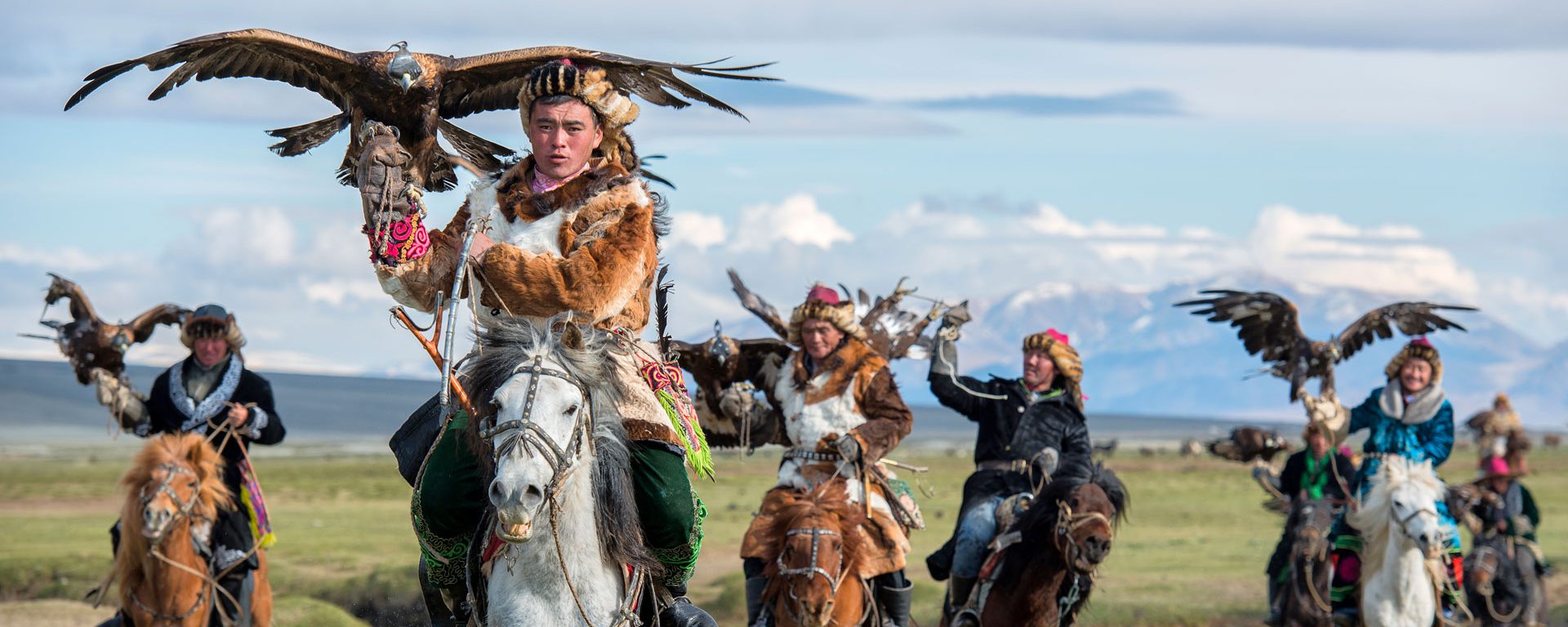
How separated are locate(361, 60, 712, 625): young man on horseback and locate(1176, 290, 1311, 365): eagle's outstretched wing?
1049 centimetres

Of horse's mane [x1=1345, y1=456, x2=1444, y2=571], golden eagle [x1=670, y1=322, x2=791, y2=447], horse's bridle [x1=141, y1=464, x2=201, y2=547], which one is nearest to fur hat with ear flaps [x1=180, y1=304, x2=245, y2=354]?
horse's bridle [x1=141, y1=464, x2=201, y2=547]

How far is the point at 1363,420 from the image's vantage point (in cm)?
1395

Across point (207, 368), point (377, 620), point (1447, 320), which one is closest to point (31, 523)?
point (377, 620)

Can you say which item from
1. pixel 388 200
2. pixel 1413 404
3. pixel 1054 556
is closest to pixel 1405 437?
pixel 1413 404

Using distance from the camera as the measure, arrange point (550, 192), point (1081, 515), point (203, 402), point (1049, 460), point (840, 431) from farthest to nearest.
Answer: point (203, 402), point (840, 431), point (1049, 460), point (1081, 515), point (550, 192)

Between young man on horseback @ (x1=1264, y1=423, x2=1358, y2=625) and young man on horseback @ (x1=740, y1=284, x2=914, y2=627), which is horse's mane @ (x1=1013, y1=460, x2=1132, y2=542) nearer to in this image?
young man on horseback @ (x1=740, y1=284, x2=914, y2=627)

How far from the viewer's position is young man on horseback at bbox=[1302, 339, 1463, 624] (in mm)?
13328

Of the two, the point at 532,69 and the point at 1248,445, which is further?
the point at 1248,445

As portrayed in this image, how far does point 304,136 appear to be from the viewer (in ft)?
25.2

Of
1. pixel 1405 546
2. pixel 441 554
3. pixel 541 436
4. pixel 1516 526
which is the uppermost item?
pixel 541 436

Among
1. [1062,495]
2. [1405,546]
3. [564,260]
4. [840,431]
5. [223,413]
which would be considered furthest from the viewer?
[223,413]

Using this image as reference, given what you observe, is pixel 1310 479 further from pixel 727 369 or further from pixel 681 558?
pixel 681 558

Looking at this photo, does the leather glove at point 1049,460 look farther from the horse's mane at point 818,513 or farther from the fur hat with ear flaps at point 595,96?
the fur hat with ear flaps at point 595,96

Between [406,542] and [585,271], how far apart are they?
2855cm
